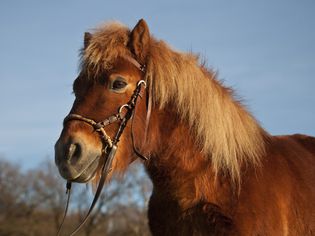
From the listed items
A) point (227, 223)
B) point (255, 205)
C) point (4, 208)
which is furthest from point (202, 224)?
point (4, 208)

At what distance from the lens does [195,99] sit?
186 inches

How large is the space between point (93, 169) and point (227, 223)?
4.64ft

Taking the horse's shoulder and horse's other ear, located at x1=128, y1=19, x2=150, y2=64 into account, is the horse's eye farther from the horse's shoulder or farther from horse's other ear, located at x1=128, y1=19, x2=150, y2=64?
the horse's shoulder

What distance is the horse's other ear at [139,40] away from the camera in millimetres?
4680

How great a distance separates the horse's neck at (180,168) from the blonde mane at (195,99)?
0.10 metres

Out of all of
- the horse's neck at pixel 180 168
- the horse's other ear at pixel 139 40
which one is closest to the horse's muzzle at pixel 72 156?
the horse's neck at pixel 180 168

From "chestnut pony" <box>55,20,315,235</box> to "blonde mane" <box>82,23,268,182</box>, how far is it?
0.01 meters

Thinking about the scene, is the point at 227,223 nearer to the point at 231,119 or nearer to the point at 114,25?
the point at 231,119

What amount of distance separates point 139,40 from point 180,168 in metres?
1.46

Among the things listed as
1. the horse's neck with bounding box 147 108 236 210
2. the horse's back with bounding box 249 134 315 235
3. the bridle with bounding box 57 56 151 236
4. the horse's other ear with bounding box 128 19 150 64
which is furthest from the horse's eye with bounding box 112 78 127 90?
the horse's back with bounding box 249 134 315 235

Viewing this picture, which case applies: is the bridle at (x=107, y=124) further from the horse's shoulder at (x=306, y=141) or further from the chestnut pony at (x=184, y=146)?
the horse's shoulder at (x=306, y=141)

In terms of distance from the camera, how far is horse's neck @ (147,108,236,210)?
4473 mm

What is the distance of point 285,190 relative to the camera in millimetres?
4566

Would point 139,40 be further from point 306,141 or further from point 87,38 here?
point 306,141
